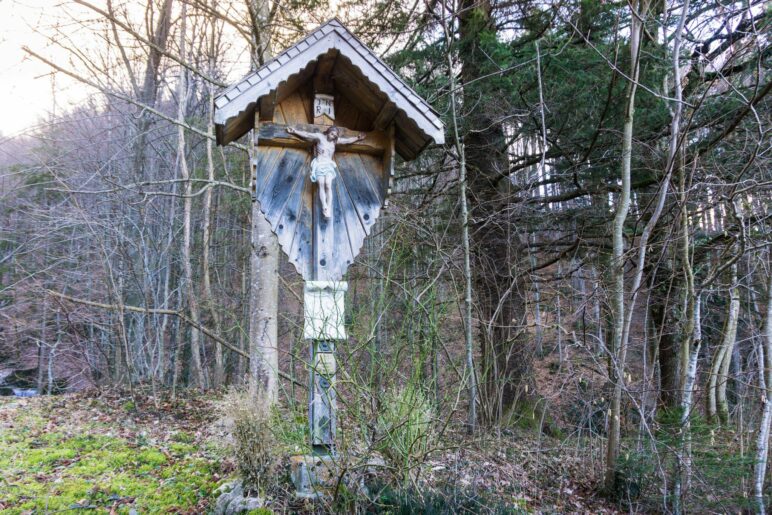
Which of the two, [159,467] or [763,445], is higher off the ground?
[763,445]

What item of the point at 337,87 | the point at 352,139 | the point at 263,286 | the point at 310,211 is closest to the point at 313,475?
the point at 310,211

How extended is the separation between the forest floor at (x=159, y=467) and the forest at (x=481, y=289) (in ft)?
0.12

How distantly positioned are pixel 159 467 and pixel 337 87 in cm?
394

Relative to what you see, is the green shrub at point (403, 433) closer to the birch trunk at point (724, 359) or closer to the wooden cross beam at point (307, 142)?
the wooden cross beam at point (307, 142)

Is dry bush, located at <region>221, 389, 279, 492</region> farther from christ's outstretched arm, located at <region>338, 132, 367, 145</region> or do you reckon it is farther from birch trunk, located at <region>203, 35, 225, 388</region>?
birch trunk, located at <region>203, 35, 225, 388</region>

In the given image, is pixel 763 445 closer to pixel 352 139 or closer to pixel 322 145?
pixel 352 139

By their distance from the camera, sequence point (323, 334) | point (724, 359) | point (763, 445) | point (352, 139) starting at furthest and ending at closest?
1. point (724, 359)
2. point (763, 445)
3. point (352, 139)
4. point (323, 334)

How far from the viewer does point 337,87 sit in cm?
412

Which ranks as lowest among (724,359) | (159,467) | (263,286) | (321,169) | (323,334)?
(159,467)

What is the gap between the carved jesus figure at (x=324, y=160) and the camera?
12.4ft

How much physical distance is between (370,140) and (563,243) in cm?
531

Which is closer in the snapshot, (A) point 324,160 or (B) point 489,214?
(A) point 324,160

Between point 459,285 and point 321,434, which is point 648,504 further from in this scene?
point 459,285

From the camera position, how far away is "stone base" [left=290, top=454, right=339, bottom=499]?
313 cm
